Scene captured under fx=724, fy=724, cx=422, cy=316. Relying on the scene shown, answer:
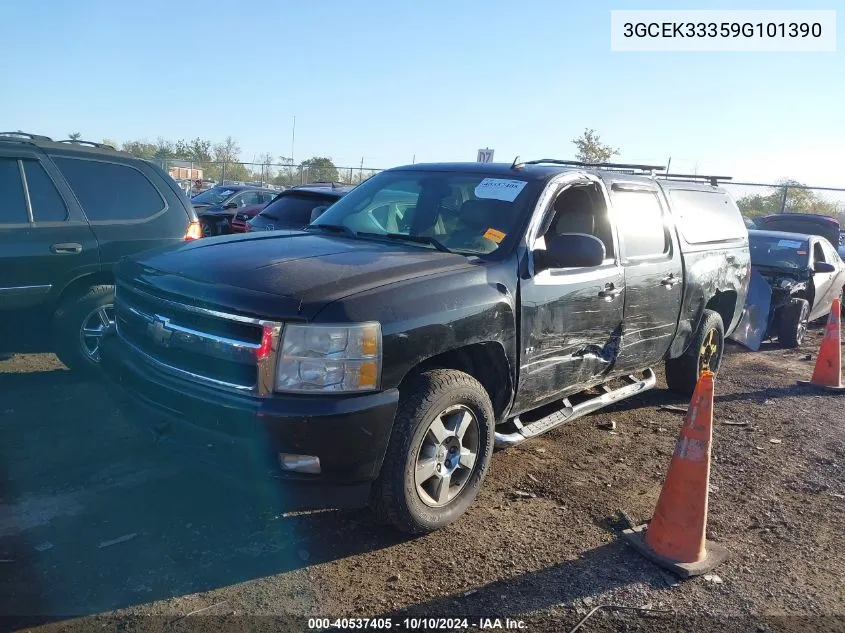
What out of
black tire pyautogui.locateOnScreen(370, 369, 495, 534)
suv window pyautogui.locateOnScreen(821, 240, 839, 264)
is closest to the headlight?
black tire pyautogui.locateOnScreen(370, 369, 495, 534)

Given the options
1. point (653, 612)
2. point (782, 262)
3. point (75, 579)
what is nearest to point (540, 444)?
point (653, 612)

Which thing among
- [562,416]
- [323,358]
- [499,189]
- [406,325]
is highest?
[499,189]

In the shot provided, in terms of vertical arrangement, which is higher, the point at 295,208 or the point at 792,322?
the point at 295,208

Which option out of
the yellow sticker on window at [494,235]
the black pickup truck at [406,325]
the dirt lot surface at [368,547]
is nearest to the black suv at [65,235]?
the dirt lot surface at [368,547]

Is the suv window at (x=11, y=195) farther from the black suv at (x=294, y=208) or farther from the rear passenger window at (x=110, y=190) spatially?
the black suv at (x=294, y=208)

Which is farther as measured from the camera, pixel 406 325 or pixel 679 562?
pixel 679 562

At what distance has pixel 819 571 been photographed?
12.3 feet

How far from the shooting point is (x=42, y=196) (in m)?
5.62

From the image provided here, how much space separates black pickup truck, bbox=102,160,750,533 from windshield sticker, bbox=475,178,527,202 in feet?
0.04

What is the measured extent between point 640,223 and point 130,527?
3.98 metres

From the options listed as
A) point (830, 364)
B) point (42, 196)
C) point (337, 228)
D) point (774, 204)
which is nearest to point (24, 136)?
point (42, 196)

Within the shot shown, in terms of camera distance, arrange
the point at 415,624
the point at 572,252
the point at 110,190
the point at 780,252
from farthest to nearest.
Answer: the point at 780,252
the point at 110,190
the point at 572,252
the point at 415,624

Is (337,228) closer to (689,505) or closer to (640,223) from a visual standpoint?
(640,223)

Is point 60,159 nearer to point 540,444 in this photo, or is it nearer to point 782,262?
point 540,444
